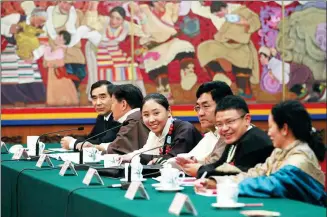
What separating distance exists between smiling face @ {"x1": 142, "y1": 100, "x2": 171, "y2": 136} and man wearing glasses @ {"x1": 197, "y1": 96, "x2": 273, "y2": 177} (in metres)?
1.35

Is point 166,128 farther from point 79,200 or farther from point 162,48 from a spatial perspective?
point 162,48

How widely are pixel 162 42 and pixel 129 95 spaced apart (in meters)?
3.79

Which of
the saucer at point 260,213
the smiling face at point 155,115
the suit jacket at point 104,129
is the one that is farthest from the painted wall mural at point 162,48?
the saucer at point 260,213

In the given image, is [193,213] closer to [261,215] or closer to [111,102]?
[261,215]

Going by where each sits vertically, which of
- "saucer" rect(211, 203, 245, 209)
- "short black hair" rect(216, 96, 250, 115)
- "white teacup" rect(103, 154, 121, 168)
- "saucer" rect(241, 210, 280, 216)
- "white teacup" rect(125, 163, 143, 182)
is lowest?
"white teacup" rect(103, 154, 121, 168)

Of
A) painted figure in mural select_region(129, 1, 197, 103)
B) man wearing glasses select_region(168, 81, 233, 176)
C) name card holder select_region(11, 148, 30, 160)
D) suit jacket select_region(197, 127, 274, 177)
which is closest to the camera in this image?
suit jacket select_region(197, 127, 274, 177)

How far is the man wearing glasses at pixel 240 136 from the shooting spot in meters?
4.82

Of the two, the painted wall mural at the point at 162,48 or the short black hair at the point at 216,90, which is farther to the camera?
the painted wall mural at the point at 162,48

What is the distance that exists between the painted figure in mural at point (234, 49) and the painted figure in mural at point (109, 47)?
95cm

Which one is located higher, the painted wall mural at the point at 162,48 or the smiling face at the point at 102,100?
the painted wall mural at the point at 162,48

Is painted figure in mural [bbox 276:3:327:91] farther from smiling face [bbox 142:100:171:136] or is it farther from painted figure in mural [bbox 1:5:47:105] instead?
smiling face [bbox 142:100:171:136]

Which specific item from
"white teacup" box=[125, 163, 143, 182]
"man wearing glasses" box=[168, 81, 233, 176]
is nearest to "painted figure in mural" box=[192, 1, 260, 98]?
"man wearing glasses" box=[168, 81, 233, 176]

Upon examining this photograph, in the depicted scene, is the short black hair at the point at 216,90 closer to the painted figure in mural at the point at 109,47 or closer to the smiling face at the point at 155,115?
the smiling face at the point at 155,115

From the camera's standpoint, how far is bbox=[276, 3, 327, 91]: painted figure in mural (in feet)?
37.4
